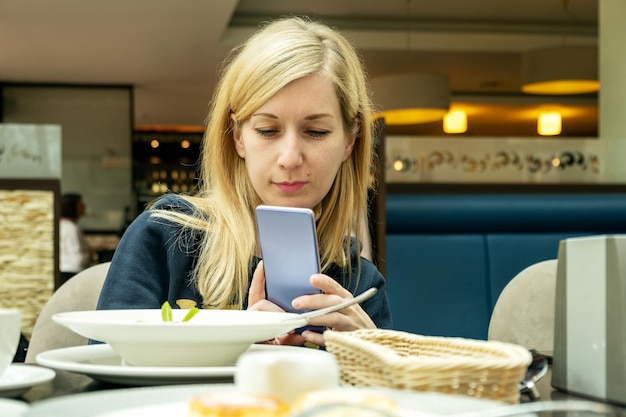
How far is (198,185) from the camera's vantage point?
1810mm

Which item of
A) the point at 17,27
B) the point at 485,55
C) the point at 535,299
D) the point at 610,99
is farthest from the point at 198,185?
the point at 485,55

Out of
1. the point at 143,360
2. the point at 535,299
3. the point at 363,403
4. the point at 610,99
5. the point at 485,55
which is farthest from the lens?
the point at 485,55

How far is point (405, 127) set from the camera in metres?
11.6

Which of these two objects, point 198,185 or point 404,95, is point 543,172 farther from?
point 404,95

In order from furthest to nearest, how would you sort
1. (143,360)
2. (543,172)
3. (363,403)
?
(543,172)
(143,360)
(363,403)

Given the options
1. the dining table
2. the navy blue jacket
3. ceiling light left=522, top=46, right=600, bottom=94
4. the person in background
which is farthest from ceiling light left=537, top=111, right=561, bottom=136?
the dining table

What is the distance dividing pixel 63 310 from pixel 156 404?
1019mm

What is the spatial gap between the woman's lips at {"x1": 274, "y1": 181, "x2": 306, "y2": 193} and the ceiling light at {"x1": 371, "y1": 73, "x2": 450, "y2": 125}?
6.66 m

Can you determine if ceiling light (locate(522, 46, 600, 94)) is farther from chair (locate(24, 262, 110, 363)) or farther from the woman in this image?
chair (locate(24, 262, 110, 363))

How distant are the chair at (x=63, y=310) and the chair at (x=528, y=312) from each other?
790 mm

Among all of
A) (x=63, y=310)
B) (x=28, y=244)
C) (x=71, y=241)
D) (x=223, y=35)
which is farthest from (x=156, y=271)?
(x=223, y=35)

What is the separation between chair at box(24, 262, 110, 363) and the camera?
4.94ft

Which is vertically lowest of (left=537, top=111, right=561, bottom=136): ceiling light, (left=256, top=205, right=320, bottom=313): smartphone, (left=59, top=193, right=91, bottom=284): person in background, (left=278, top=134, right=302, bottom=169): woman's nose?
(left=59, top=193, right=91, bottom=284): person in background

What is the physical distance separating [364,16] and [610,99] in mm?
3471
